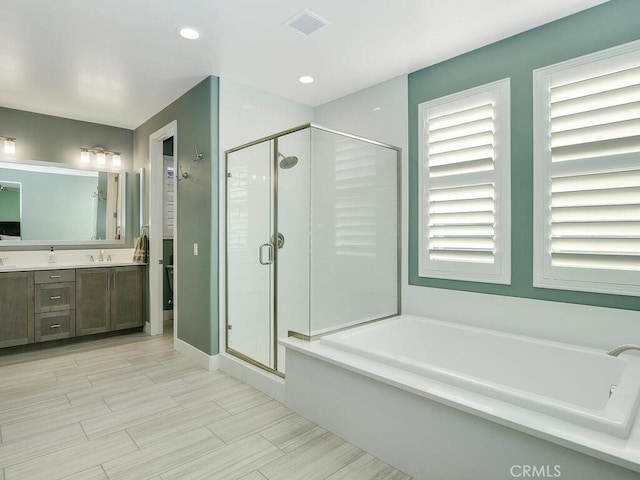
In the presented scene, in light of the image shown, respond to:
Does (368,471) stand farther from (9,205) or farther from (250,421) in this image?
(9,205)

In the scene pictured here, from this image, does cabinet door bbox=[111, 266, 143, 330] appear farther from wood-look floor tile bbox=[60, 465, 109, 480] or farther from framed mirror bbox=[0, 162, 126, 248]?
wood-look floor tile bbox=[60, 465, 109, 480]

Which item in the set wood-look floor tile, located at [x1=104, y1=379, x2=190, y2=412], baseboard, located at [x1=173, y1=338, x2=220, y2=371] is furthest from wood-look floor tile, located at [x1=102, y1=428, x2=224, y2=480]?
baseboard, located at [x1=173, y1=338, x2=220, y2=371]

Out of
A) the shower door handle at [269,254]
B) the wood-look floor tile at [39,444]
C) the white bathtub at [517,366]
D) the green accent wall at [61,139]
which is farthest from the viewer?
the green accent wall at [61,139]

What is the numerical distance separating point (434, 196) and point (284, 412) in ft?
6.51

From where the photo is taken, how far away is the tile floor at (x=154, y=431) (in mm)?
1937

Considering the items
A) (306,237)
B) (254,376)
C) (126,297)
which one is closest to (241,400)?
(254,376)

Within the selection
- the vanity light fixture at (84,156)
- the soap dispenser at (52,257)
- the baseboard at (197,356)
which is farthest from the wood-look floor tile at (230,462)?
the vanity light fixture at (84,156)

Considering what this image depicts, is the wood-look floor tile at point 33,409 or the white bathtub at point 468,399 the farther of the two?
the wood-look floor tile at point 33,409

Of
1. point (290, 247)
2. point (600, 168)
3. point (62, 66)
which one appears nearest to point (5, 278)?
point (62, 66)

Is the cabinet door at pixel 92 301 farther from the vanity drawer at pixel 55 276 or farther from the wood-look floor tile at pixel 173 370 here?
the wood-look floor tile at pixel 173 370

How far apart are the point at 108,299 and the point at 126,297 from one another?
7.6 inches

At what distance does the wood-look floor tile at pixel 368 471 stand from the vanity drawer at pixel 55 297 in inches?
142

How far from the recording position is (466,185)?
2.81 meters

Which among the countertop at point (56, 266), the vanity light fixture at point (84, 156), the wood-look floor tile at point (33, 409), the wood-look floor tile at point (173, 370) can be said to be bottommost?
the wood-look floor tile at point (33, 409)
